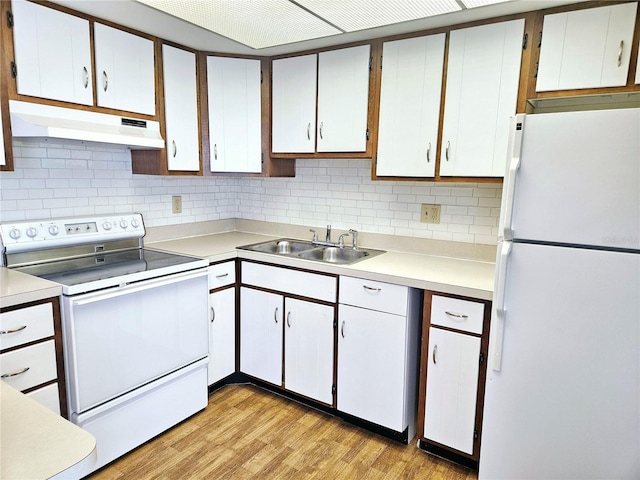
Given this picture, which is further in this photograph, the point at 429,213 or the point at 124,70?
the point at 429,213

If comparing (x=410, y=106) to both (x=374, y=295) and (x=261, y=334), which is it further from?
(x=261, y=334)

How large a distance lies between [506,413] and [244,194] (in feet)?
8.07

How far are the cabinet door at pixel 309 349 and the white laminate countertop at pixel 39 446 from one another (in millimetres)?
1638

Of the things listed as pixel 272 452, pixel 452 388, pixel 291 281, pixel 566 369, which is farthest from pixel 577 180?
pixel 272 452

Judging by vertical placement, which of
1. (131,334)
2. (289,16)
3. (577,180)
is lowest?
(131,334)

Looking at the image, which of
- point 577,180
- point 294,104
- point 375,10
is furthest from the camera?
point 294,104

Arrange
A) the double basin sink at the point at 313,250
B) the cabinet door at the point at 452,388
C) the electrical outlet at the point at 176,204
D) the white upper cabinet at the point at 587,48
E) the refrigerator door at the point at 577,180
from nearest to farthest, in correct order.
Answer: the refrigerator door at the point at 577,180, the white upper cabinet at the point at 587,48, the cabinet door at the point at 452,388, the double basin sink at the point at 313,250, the electrical outlet at the point at 176,204

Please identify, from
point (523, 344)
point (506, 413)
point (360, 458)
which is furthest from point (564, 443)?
point (360, 458)

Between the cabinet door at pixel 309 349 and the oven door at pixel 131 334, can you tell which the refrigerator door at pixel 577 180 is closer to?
the cabinet door at pixel 309 349

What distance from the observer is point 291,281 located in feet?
8.26

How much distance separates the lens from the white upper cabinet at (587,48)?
5.82ft

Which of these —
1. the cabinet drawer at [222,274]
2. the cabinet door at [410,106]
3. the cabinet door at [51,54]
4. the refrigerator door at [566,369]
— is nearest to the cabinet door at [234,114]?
the cabinet drawer at [222,274]

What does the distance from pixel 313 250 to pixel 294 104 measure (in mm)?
972

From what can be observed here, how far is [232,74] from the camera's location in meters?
2.80
